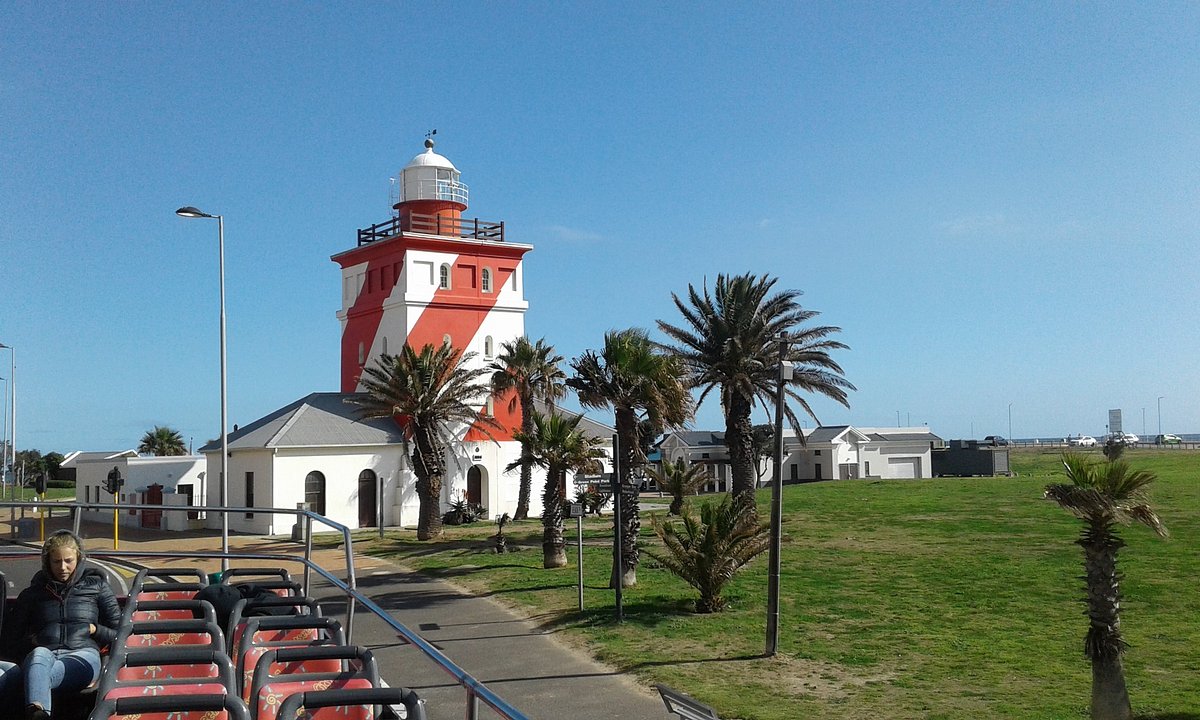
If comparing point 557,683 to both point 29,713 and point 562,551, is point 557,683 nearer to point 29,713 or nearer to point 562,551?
point 29,713

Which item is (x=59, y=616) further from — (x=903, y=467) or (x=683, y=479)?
(x=903, y=467)

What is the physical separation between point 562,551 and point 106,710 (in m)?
23.4

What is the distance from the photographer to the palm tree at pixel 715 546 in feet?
67.9

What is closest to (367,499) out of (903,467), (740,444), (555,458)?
(555,458)

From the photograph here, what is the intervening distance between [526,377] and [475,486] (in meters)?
5.36

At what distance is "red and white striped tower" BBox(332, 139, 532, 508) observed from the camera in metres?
42.2

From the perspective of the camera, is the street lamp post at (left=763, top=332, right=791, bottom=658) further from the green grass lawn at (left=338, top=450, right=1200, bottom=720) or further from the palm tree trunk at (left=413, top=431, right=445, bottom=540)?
the palm tree trunk at (left=413, top=431, right=445, bottom=540)

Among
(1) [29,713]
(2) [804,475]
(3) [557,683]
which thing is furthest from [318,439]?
(2) [804,475]

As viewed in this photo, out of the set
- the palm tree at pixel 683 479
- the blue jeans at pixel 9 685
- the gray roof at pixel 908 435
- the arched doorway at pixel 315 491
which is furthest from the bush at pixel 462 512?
→ the gray roof at pixel 908 435

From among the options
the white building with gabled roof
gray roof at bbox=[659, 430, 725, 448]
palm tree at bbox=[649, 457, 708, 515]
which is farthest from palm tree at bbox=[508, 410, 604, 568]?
gray roof at bbox=[659, 430, 725, 448]

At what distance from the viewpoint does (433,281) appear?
4262 cm

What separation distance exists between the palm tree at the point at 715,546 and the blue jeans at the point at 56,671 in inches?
585

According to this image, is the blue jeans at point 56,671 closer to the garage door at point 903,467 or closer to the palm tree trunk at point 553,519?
the palm tree trunk at point 553,519

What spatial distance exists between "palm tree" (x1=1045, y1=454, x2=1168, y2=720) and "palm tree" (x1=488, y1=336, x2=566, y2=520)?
29005mm
